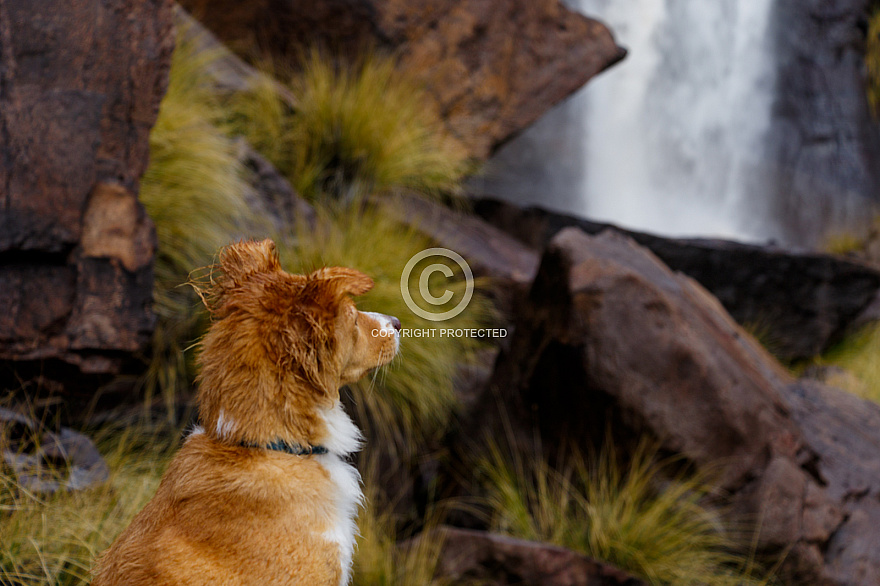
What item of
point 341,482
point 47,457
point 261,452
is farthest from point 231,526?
point 47,457

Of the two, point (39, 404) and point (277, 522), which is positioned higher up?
point (277, 522)

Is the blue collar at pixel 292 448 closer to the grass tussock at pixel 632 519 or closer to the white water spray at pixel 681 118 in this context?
the grass tussock at pixel 632 519

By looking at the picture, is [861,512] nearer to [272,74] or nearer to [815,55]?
[272,74]

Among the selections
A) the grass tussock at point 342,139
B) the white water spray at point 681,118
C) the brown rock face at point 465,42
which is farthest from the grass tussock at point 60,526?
the white water spray at point 681,118

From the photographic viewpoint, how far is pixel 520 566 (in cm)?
303

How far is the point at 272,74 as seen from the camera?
6000 millimetres

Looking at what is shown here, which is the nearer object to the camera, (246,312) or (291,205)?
(246,312)

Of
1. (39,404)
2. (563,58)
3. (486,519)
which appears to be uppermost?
(563,58)

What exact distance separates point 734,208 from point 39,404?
10.2 meters

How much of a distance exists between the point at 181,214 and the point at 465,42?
3.52 meters

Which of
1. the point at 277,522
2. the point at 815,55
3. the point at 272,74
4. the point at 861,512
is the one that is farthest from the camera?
the point at 815,55

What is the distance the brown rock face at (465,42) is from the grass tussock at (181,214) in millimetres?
1812

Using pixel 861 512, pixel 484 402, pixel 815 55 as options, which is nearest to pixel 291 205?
pixel 484 402

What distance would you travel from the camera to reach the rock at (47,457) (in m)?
2.60
